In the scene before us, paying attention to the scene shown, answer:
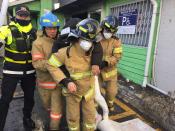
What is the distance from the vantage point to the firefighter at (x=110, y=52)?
3.53 meters

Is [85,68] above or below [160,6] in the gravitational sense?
below

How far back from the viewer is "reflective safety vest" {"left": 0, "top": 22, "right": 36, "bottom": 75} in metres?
3.00

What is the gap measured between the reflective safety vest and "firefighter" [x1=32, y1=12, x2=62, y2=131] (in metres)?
0.18

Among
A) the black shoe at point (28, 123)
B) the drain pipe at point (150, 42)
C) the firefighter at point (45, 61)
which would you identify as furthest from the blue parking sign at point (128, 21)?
the black shoe at point (28, 123)

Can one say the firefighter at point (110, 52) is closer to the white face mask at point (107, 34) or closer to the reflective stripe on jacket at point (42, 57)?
the white face mask at point (107, 34)

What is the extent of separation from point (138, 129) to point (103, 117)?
0.59m

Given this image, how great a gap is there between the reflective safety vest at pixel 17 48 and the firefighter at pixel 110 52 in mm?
1188

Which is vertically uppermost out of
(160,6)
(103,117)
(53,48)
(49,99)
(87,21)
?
(160,6)

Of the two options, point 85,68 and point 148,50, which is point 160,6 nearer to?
point 148,50

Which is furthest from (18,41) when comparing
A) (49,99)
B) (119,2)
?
(119,2)

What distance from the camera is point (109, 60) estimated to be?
358cm

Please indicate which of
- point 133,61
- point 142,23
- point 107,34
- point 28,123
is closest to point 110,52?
point 107,34

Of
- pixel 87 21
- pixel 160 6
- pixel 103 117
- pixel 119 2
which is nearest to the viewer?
pixel 87 21

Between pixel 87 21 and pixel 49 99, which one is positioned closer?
pixel 87 21
